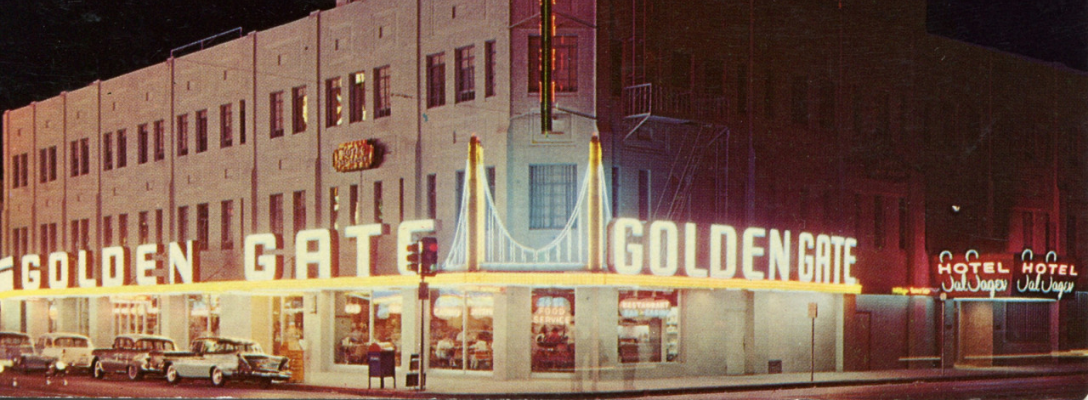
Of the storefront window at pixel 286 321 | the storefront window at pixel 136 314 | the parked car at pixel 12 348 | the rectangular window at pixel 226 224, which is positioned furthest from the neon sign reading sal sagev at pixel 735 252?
the storefront window at pixel 136 314

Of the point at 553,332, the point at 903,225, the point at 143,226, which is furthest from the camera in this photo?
the point at 143,226

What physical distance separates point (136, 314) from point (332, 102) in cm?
1651

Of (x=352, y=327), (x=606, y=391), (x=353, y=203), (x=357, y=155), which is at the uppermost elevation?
(x=357, y=155)

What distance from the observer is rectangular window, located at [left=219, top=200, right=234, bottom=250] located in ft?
150

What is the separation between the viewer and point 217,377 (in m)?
32.8

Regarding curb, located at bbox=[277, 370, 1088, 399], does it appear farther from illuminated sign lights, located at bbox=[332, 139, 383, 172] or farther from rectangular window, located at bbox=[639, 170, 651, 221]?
illuminated sign lights, located at bbox=[332, 139, 383, 172]

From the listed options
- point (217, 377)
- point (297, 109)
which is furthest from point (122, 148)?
point (217, 377)

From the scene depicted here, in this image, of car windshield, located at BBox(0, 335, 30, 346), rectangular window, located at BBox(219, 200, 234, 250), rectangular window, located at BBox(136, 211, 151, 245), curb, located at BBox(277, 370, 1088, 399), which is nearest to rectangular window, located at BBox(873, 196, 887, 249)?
curb, located at BBox(277, 370, 1088, 399)

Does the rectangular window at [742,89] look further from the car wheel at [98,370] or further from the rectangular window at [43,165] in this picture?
the rectangular window at [43,165]

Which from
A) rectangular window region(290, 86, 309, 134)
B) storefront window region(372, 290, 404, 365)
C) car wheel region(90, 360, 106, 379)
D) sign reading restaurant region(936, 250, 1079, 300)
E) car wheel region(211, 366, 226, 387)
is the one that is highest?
rectangular window region(290, 86, 309, 134)

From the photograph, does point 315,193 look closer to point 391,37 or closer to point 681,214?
point 391,37

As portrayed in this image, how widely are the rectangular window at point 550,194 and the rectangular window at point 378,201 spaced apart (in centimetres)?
662

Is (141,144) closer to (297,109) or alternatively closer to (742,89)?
(297,109)

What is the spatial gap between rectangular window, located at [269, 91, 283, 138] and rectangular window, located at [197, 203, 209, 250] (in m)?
5.60
